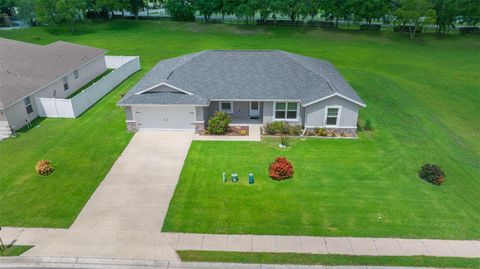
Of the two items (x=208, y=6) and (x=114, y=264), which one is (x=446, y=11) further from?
(x=114, y=264)

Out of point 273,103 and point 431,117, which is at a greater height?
point 273,103

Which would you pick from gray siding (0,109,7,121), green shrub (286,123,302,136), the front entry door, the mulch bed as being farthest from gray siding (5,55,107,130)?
green shrub (286,123,302,136)

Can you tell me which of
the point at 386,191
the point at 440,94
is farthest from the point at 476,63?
the point at 386,191

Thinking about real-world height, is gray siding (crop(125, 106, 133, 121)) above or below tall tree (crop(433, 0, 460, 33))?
below

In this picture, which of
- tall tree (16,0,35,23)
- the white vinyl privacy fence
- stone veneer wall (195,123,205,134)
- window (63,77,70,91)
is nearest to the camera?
stone veneer wall (195,123,205,134)

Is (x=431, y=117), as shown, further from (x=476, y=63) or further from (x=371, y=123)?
(x=476, y=63)

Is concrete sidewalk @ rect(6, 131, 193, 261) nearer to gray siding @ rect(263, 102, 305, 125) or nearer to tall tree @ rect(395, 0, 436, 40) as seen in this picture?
gray siding @ rect(263, 102, 305, 125)

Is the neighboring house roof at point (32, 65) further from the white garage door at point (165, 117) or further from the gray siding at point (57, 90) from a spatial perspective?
the white garage door at point (165, 117)

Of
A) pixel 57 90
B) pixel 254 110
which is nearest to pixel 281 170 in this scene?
pixel 254 110
